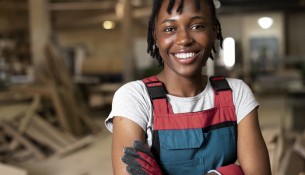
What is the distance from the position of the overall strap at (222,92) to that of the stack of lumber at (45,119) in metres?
4.36

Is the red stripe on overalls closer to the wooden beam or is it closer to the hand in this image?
the hand

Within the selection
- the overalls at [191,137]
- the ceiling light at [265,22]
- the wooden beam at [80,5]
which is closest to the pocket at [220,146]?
the overalls at [191,137]

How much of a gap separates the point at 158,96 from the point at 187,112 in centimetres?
12

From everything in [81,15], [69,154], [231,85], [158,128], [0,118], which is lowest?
[69,154]

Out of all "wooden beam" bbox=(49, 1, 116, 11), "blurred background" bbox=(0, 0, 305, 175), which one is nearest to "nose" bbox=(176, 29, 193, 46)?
"blurred background" bbox=(0, 0, 305, 175)

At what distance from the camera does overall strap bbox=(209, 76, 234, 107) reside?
1.60 metres

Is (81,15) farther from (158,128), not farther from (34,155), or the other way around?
(158,128)

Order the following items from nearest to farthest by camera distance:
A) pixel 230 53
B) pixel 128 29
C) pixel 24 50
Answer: pixel 128 29 < pixel 24 50 < pixel 230 53

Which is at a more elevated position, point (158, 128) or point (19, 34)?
point (19, 34)

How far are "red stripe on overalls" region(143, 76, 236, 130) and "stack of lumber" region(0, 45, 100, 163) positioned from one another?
14.3 ft

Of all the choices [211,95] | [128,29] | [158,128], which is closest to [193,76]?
[211,95]

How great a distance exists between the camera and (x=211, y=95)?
163 cm

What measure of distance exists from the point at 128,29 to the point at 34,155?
4.48 meters

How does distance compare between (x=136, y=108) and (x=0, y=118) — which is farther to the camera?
(x=0, y=118)
